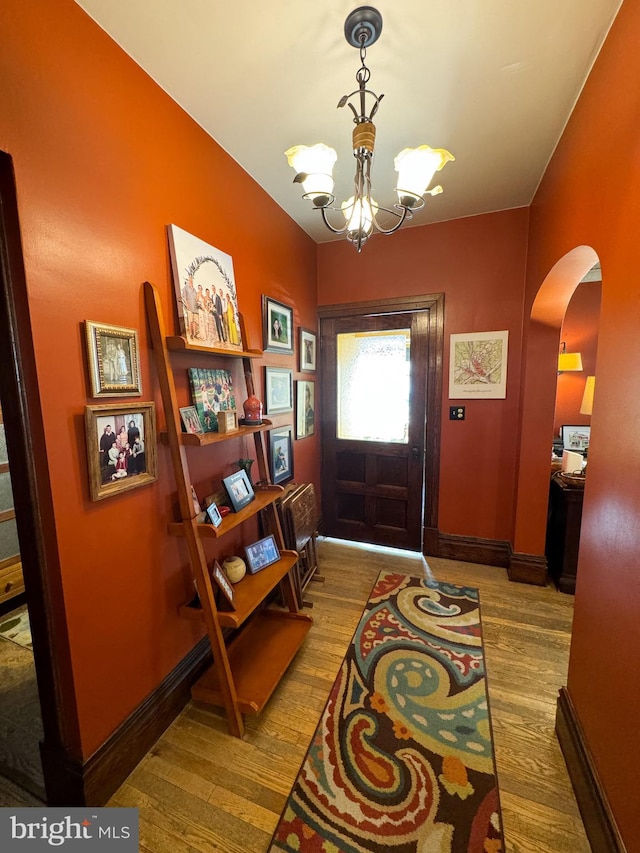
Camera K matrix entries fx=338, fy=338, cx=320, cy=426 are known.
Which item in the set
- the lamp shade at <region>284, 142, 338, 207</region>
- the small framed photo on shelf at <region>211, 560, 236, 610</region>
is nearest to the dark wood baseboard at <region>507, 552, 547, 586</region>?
the small framed photo on shelf at <region>211, 560, 236, 610</region>

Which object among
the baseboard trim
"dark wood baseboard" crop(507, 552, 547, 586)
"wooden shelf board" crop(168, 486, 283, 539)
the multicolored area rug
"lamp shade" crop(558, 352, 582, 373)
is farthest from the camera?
"lamp shade" crop(558, 352, 582, 373)

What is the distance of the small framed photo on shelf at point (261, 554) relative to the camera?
6.15ft

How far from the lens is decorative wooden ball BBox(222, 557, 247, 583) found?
176 cm

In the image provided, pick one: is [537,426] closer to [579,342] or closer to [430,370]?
[430,370]

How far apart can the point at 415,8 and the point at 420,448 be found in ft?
8.13

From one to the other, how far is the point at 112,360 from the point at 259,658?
162 centimetres

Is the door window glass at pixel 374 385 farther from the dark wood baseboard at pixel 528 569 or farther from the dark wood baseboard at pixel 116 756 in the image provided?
the dark wood baseboard at pixel 116 756

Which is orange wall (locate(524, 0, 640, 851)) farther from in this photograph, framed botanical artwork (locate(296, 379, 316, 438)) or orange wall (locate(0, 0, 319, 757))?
framed botanical artwork (locate(296, 379, 316, 438))

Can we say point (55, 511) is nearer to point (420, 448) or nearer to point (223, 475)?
point (223, 475)

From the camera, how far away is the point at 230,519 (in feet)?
5.24

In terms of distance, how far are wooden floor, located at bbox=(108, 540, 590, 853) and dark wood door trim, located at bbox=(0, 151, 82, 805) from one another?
0.33m

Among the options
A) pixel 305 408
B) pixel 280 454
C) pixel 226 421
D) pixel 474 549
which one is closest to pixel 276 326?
pixel 305 408

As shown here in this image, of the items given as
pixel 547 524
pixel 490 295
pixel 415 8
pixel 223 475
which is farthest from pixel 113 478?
pixel 547 524

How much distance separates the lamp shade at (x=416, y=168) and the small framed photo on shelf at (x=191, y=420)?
1227 mm
